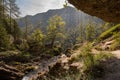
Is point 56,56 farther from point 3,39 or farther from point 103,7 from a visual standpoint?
point 103,7

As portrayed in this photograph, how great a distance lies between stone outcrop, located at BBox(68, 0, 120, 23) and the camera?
942 cm

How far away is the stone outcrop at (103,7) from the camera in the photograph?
9.42 meters

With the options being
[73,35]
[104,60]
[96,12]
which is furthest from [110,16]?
[73,35]

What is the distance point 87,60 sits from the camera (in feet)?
30.4

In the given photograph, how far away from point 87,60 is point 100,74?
86 centimetres

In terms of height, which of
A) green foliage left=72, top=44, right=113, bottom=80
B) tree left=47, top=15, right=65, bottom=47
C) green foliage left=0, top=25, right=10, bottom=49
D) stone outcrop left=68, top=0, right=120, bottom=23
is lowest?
green foliage left=72, top=44, right=113, bottom=80

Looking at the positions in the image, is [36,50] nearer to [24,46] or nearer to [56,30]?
[24,46]

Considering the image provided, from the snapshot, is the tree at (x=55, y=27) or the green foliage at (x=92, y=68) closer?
the green foliage at (x=92, y=68)

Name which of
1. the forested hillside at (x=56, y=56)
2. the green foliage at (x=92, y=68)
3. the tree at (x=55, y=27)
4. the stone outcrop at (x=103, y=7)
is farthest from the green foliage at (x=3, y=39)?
the green foliage at (x=92, y=68)

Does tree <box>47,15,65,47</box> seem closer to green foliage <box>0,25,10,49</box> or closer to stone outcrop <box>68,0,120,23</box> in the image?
green foliage <box>0,25,10,49</box>

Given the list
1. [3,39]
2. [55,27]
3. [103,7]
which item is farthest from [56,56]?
[103,7]

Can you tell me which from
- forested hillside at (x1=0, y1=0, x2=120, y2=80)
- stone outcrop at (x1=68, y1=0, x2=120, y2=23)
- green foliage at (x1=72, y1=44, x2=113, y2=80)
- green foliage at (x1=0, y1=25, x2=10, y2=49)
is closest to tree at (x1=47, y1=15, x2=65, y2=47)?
forested hillside at (x1=0, y1=0, x2=120, y2=80)

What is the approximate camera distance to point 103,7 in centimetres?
980

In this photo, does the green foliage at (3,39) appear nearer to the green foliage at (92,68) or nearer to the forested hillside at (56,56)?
the forested hillside at (56,56)
